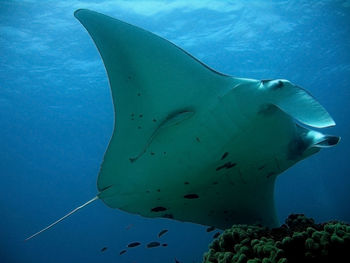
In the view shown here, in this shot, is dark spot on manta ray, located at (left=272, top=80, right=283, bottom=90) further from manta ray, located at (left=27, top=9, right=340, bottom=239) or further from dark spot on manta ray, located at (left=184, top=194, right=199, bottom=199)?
dark spot on manta ray, located at (left=184, top=194, right=199, bottom=199)

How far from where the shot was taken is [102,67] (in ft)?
60.7

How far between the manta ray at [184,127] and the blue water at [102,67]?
6.88 metres

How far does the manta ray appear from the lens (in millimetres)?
2381

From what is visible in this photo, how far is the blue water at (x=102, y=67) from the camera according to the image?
13.8m

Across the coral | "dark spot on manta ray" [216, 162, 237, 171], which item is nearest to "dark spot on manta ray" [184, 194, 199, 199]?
"dark spot on manta ray" [216, 162, 237, 171]

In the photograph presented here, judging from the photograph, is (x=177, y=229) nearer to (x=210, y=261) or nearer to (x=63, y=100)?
(x=63, y=100)

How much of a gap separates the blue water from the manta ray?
6882mm

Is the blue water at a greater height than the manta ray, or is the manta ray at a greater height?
the blue water

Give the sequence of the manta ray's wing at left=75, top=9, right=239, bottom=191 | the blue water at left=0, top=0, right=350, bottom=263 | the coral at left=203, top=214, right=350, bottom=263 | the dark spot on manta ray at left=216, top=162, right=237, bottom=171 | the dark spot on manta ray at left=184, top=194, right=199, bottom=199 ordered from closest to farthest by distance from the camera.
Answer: the coral at left=203, top=214, right=350, bottom=263 → the manta ray's wing at left=75, top=9, right=239, bottom=191 → the dark spot on manta ray at left=216, top=162, right=237, bottom=171 → the dark spot on manta ray at left=184, top=194, right=199, bottom=199 → the blue water at left=0, top=0, right=350, bottom=263

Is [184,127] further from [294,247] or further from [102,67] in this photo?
[102,67]

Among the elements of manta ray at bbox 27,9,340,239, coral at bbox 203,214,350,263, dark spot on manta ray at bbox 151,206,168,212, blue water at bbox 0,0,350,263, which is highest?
blue water at bbox 0,0,350,263

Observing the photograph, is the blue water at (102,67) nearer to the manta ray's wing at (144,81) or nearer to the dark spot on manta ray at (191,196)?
the dark spot on manta ray at (191,196)

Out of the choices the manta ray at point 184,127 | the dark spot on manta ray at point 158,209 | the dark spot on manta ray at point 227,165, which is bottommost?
the dark spot on manta ray at point 158,209

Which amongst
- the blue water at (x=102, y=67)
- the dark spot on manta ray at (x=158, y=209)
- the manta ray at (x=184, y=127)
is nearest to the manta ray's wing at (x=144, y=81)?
the manta ray at (x=184, y=127)
